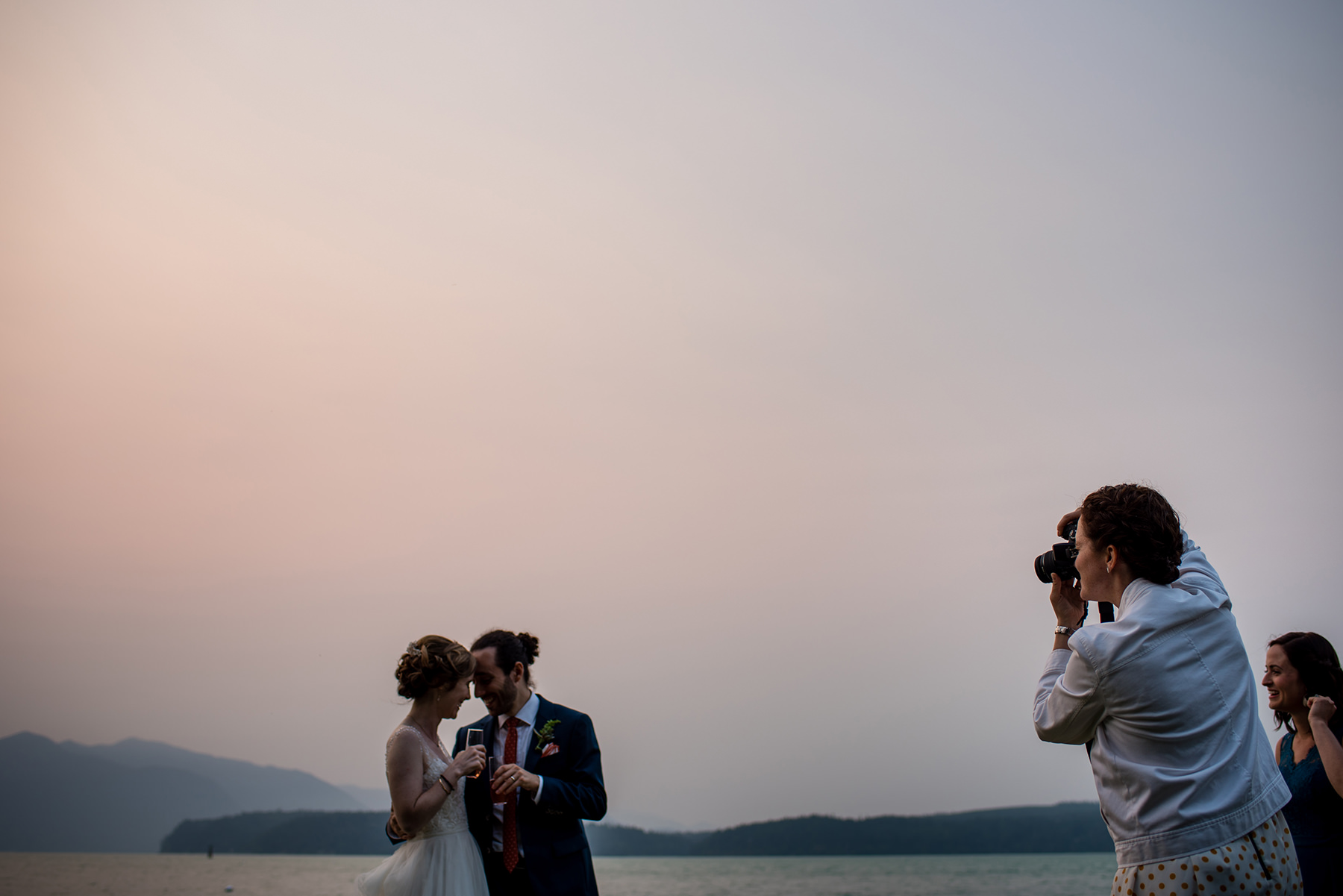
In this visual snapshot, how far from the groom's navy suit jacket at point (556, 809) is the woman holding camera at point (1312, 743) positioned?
113 inches

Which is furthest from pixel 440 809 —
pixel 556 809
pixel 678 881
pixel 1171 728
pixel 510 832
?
pixel 678 881

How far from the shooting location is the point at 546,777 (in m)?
3.91

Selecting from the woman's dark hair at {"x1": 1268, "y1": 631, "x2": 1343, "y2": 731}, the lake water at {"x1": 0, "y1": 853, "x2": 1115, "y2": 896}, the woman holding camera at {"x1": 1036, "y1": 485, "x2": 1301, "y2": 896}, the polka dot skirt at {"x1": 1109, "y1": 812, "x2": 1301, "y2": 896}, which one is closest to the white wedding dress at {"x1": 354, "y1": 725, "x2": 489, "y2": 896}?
the woman holding camera at {"x1": 1036, "y1": 485, "x2": 1301, "y2": 896}

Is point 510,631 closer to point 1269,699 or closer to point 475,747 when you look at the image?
point 475,747

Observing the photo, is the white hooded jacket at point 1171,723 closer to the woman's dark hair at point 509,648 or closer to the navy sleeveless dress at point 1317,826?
the navy sleeveless dress at point 1317,826

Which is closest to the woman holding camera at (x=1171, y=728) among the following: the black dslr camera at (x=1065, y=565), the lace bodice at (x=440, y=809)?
the black dslr camera at (x=1065, y=565)

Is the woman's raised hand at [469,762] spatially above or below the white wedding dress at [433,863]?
above

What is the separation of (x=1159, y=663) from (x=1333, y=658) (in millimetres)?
1932

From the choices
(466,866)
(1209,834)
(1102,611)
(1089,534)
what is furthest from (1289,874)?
(466,866)

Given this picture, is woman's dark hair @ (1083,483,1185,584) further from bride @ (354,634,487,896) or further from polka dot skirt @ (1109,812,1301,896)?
bride @ (354,634,487,896)

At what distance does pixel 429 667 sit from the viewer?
363 cm

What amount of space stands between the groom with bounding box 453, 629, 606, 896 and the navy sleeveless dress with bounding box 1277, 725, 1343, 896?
2.81m

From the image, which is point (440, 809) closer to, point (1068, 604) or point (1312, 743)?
point (1068, 604)

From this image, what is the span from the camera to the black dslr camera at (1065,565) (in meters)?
2.49
